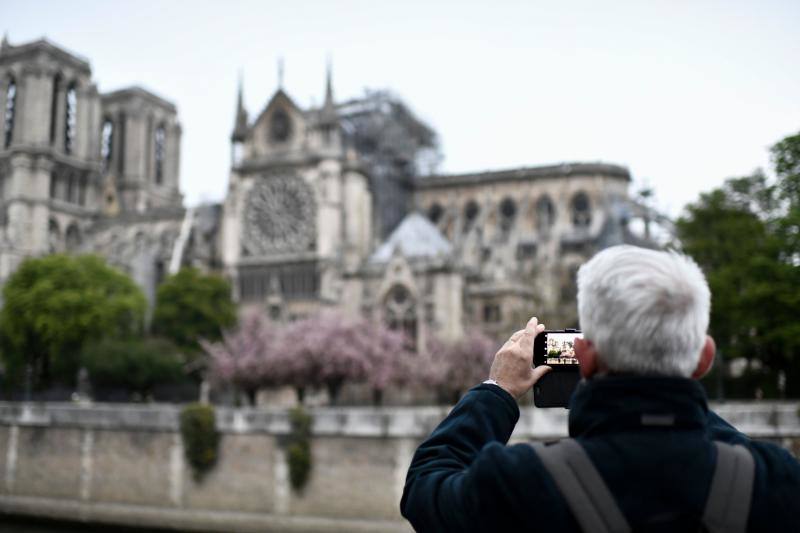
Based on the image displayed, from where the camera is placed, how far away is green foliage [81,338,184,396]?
129 feet

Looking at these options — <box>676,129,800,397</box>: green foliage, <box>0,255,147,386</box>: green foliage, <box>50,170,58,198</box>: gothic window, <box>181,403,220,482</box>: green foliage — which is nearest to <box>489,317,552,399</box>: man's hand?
<box>676,129,800,397</box>: green foliage

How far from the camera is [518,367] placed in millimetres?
2533

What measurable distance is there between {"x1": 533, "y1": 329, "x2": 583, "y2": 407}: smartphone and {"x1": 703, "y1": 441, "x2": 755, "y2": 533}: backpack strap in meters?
0.58

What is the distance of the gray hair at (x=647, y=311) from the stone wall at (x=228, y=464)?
20661 millimetres

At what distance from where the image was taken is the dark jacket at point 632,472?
197 cm

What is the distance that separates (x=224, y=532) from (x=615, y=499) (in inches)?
1021

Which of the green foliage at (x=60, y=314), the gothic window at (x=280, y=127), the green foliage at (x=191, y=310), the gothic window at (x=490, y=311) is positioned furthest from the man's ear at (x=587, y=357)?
the gothic window at (x=280, y=127)

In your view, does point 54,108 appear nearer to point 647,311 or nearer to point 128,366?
point 128,366

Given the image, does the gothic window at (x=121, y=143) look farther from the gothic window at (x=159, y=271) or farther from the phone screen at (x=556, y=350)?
the phone screen at (x=556, y=350)

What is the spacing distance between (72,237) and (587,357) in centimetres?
7035

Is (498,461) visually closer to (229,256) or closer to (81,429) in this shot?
(81,429)

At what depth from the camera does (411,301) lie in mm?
41812

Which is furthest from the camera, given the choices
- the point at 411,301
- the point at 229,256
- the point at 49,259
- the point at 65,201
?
the point at 65,201

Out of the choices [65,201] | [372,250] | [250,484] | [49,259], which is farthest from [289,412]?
[65,201]
